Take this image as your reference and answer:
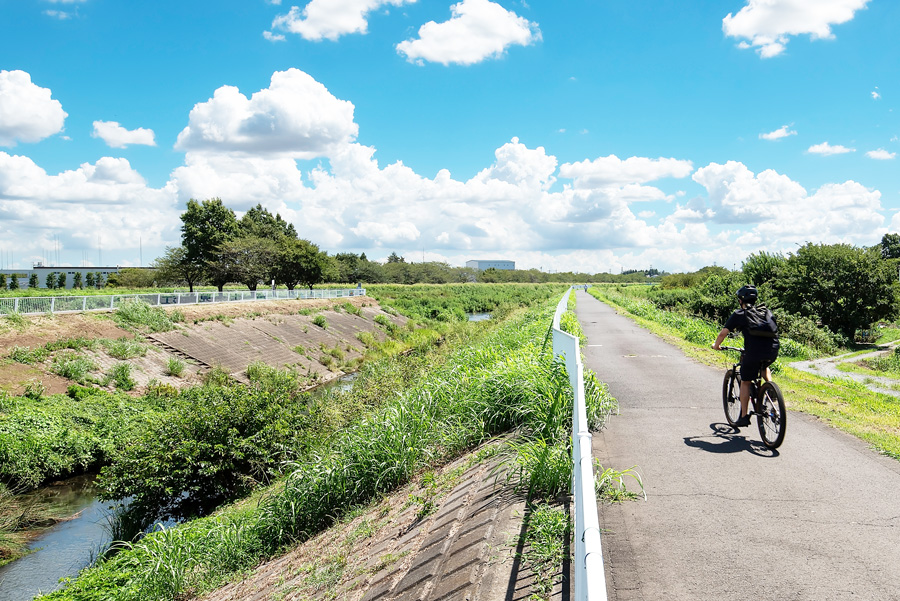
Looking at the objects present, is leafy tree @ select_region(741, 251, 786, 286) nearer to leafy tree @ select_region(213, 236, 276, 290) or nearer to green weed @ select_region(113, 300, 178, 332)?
green weed @ select_region(113, 300, 178, 332)

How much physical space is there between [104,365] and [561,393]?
68.0 feet

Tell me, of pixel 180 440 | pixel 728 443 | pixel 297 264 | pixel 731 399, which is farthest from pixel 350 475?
pixel 297 264

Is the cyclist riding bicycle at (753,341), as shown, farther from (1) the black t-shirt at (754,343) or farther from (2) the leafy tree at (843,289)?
(2) the leafy tree at (843,289)

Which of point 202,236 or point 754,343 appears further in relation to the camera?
point 202,236

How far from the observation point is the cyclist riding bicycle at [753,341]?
6246mm

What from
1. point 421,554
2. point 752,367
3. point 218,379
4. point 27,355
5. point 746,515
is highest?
Answer: point 752,367

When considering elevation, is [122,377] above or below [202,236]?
below

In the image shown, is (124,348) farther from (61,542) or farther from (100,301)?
(61,542)

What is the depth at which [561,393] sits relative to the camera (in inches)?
254

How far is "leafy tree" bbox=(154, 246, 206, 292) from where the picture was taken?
50.2 m

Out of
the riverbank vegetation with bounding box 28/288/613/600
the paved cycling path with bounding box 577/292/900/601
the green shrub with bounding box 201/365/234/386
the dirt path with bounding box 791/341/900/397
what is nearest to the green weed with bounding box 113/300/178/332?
the green shrub with bounding box 201/365/234/386

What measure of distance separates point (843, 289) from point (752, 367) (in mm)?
28408

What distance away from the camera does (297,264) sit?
55156mm

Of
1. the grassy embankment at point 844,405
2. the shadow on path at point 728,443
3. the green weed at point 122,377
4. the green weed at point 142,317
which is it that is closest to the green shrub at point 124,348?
the green weed at point 122,377
